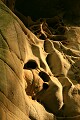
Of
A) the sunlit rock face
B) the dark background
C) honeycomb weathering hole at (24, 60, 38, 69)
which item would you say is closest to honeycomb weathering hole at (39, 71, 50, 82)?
the sunlit rock face

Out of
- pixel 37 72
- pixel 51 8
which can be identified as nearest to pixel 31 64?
pixel 37 72

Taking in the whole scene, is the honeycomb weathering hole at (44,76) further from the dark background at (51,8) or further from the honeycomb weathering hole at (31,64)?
the dark background at (51,8)

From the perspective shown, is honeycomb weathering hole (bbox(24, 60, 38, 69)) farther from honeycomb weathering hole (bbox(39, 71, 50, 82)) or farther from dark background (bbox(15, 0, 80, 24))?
dark background (bbox(15, 0, 80, 24))

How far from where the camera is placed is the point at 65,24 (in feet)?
18.1

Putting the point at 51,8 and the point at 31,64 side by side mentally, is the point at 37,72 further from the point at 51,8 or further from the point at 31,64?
the point at 51,8

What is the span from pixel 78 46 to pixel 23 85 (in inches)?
70.9

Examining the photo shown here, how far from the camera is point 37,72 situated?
3.86 meters

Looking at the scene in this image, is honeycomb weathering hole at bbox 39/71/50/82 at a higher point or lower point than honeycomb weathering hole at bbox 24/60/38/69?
lower

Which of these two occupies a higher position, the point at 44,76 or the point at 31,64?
the point at 31,64

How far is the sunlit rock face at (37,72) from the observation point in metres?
3.18

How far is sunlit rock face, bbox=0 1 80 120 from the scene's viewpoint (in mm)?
3176

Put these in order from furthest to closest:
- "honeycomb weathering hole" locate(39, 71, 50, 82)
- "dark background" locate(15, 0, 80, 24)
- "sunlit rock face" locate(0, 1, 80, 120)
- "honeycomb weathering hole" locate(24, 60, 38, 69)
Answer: "dark background" locate(15, 0, 80, 24) → "honeycomb weathering hole" locate(39, 71, 50, 82) → "honeycomb weathering hole" locate(24, 60, 38, 69) → "sunlit rock face" locate(0, 1, 80, 120)

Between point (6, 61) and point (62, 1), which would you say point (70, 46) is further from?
point (6, 61)

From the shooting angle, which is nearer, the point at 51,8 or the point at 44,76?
the point at 44,76
